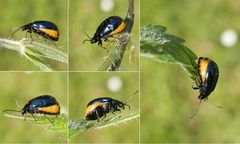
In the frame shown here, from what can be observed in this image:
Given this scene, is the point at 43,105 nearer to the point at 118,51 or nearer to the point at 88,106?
the point at 88,106

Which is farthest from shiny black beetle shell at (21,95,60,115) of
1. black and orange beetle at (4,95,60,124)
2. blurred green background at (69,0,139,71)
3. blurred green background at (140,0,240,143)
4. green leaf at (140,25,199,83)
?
green leaf at (140,25,199,83)

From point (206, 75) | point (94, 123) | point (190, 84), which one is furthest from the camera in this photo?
point (190, 84)

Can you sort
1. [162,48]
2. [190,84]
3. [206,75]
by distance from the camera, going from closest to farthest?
[162,48], [206,75], [190,84]

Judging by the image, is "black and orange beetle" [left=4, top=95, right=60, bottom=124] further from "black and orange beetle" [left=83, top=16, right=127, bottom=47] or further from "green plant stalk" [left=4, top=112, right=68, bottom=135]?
"black and orange beetle" [left=83, top=16, right=127, bottom=47]

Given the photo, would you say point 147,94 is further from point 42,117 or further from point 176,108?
point 42,117

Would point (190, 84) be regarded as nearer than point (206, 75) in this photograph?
No

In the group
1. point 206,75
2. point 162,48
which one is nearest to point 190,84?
point 206,75

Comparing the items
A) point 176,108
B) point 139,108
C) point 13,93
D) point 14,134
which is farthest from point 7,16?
point 176,108
